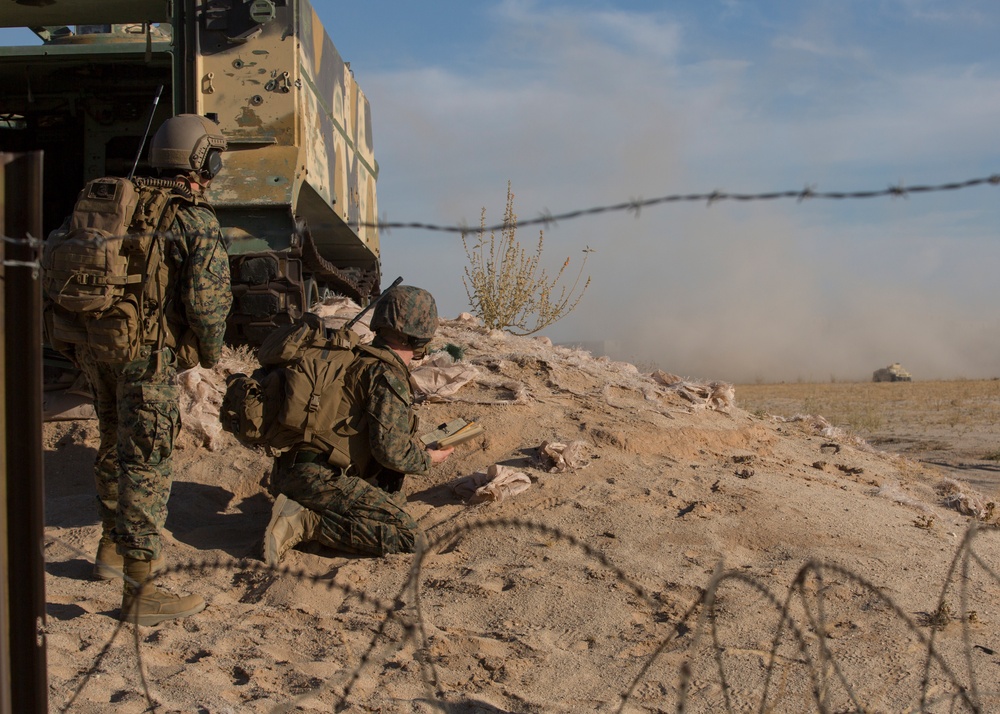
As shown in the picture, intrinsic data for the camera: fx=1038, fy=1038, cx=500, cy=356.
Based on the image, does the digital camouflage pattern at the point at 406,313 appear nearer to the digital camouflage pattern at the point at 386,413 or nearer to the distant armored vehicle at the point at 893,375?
the digital camouflage pattern at the point at 386,413

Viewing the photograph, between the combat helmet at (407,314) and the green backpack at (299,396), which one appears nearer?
the green backpack at (299,396)

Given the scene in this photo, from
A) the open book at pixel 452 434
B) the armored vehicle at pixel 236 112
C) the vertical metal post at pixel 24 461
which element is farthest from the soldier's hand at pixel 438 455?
the vertical metal post at pixel 24 461

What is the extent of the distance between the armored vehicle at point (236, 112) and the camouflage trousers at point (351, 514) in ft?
8.09

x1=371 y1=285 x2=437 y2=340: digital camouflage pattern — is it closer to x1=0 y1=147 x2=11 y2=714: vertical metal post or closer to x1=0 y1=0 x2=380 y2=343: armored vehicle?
x1=0 y1=0 x2=380 y2=343: armored vehicle

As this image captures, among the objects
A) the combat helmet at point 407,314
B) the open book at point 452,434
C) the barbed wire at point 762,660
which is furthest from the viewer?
the open book at point 452,434

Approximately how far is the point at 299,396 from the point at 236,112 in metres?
3.19

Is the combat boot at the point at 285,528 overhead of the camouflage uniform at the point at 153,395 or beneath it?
beneath

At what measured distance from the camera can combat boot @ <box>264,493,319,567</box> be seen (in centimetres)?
411

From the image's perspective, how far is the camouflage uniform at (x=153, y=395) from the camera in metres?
3.69

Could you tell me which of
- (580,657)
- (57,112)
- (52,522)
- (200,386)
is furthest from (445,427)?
(57,112)

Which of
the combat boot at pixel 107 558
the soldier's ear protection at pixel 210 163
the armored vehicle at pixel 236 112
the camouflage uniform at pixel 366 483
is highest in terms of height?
the armored vehicle at pixel 236 112

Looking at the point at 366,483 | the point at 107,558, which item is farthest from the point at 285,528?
the point at 107,558

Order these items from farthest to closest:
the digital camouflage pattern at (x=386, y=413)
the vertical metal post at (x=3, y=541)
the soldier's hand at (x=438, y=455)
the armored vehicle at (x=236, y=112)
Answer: the armored vehicle at (x=236, y=112) < the soldier's hand at (x=438, y=455) < the digital camouflage pattern at (x=386, y=413) < the vertical metal post at (x=3, y=541)

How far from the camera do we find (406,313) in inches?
175
